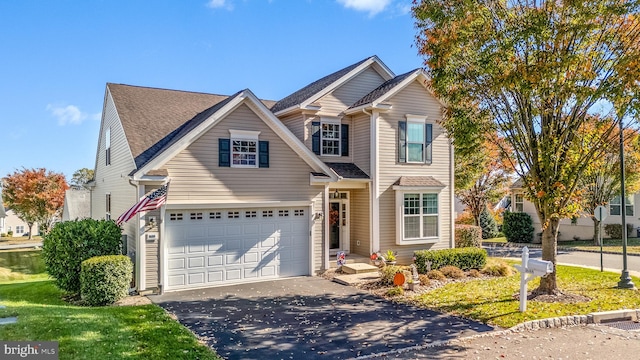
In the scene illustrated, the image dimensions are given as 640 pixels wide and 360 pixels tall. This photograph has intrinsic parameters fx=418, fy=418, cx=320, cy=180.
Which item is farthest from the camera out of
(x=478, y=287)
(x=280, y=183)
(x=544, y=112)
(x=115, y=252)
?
(x=280, y=183)

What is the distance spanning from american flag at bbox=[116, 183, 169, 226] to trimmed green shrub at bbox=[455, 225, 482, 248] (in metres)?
14.5

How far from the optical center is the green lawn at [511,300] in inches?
387

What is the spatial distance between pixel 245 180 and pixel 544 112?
29.2 feet

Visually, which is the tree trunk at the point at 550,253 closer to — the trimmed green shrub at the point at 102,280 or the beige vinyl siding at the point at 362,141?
the beige vinyl siding at the point at 362,141

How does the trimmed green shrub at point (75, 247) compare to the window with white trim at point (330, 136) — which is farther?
the window with white trim at point (330, 136)

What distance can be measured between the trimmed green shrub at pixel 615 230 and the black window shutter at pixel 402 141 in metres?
19.6

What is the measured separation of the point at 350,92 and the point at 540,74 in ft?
29.0

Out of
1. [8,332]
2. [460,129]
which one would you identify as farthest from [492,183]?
[8,332]

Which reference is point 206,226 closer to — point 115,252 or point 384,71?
point 115,252

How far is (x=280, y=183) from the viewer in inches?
559

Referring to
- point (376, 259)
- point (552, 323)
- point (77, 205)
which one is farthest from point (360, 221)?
point (77, 205)

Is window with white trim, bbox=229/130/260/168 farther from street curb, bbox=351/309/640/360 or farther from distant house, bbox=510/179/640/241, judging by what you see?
distant house, bbox=510/179/640/241

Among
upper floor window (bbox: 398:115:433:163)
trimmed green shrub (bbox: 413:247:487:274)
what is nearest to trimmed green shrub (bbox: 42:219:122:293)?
trimmed green shrub (bbox: 413:247:487:274)

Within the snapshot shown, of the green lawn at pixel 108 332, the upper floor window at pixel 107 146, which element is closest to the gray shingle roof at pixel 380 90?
the upper floor window at pixel 107 146
